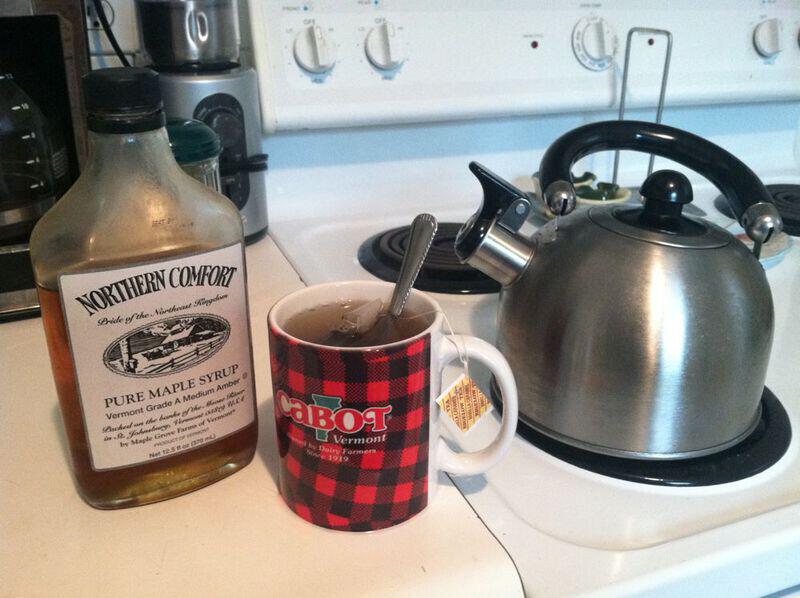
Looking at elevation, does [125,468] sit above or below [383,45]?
below

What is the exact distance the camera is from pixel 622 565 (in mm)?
371

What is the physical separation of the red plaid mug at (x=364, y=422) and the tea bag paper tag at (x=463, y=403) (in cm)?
1

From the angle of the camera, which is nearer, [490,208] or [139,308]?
[139,308]

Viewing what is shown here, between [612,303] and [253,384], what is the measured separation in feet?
0.76

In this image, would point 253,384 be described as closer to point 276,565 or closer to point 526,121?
point 276,565

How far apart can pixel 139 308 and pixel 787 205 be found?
2.86ft

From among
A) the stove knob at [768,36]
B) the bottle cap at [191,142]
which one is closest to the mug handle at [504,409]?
the bottle cap at [191,142]

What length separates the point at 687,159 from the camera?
0.51 metres

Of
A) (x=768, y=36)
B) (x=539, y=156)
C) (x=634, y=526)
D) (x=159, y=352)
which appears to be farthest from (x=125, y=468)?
(x=768, y=36)

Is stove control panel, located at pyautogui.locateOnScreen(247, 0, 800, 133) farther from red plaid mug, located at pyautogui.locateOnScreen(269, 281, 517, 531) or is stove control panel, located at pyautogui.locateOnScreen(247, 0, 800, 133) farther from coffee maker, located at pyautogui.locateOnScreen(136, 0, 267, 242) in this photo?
red plaid mug, located at pyautogui.locateOnScreen(269, 281, 517, 531)

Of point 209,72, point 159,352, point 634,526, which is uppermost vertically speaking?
point 209,72

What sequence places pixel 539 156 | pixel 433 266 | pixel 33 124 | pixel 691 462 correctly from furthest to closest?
pixel 539 156
pixel 433 266
pixel 33 124
pixel 691 462

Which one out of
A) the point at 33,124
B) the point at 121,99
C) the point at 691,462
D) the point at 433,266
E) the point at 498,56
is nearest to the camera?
the point at 121,99

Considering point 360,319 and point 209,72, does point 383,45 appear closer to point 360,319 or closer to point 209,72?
point 209,72
